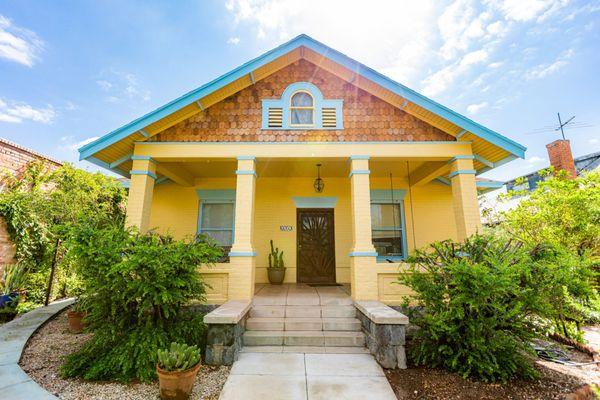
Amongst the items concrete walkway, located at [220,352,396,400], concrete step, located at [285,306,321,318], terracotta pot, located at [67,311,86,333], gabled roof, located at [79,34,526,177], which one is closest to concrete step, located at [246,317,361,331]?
concrete step, located at [285,306,321,318]

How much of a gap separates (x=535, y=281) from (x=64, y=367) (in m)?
6.88

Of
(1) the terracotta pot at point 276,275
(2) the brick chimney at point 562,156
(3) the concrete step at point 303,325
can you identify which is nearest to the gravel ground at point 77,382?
(3) the concrete step at point 303,325

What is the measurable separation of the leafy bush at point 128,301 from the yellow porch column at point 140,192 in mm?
1328

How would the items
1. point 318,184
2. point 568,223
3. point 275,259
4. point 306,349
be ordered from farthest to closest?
point 318,184, point 275,259, point 568,223, point 306,349

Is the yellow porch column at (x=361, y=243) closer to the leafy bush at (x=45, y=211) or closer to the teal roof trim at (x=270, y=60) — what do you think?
the teal roof trim at (x=270, y=60)

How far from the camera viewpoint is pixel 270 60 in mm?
6266

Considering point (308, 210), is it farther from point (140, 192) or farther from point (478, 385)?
point (478, 385)

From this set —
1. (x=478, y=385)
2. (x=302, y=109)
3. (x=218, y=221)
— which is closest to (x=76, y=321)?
(x=218, y=221)

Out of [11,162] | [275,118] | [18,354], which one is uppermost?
[275,118]

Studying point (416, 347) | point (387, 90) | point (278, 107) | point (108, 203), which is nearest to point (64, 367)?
point (416, 347)

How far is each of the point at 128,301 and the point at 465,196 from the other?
6877mm

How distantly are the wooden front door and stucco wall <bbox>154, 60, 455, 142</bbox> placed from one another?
3107 millimetres

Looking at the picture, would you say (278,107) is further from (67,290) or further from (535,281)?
(67,290)

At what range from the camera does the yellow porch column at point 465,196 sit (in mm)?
5926
